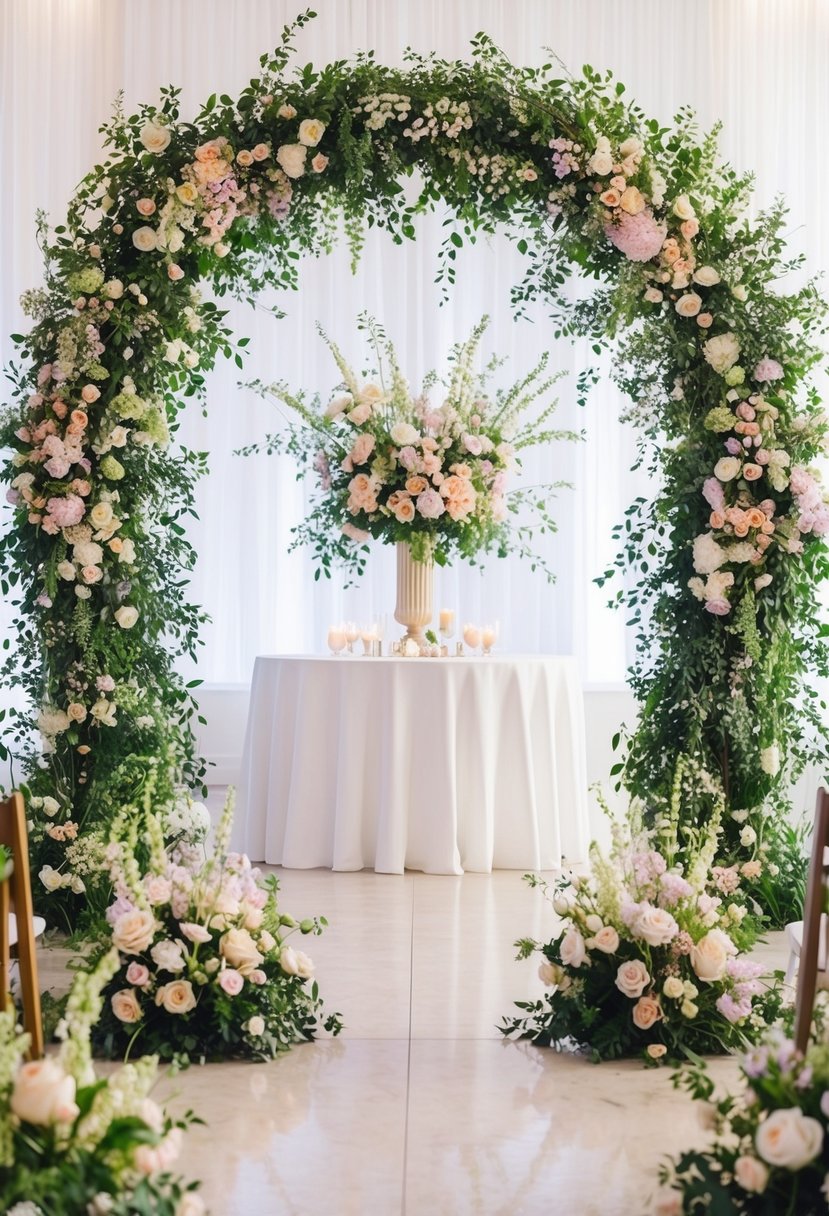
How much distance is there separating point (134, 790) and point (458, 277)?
14.8 feet

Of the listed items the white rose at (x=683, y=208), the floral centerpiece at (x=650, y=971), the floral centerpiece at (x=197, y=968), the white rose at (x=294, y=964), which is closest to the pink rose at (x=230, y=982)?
the floral centerpiece at (x=197, y=968)

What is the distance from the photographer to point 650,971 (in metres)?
3.53

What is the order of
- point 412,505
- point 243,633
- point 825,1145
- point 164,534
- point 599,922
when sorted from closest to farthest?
point 825,1145
point 599,922
point 164,534
point 412,505
point 243,633

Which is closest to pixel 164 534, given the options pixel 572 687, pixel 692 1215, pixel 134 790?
pixel 134 790

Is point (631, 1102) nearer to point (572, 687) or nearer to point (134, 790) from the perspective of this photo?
point (134, 790)

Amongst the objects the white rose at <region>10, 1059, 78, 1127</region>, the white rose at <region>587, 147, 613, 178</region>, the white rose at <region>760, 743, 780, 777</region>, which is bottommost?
the white rose at <region>10, 1059, 78, 1127</region>

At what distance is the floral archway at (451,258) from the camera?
4.79 m

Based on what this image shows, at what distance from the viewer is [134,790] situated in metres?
4.84

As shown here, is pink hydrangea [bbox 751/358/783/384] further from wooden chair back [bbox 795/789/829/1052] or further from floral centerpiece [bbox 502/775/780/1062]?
wooden chair back [bbox 795/789/829/1052]

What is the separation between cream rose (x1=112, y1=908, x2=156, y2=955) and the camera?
337 centimetres

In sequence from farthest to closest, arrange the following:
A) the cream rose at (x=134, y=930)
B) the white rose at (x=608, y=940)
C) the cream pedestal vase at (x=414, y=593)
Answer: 1. the cream pedestal vase at (x=414, y=593)
2. the white rose at (x=608, y=940)
3. the cream rose at (x=134, y=930)

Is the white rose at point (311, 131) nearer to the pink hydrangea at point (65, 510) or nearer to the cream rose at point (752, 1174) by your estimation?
the pink hydrangea at point (65, 510)

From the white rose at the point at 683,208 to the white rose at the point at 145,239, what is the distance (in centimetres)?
172

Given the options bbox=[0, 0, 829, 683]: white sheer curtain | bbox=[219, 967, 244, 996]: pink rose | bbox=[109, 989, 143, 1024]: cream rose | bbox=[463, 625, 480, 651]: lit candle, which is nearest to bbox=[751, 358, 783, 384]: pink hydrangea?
bbox=[463, 625, 480, 651]: lit candle
